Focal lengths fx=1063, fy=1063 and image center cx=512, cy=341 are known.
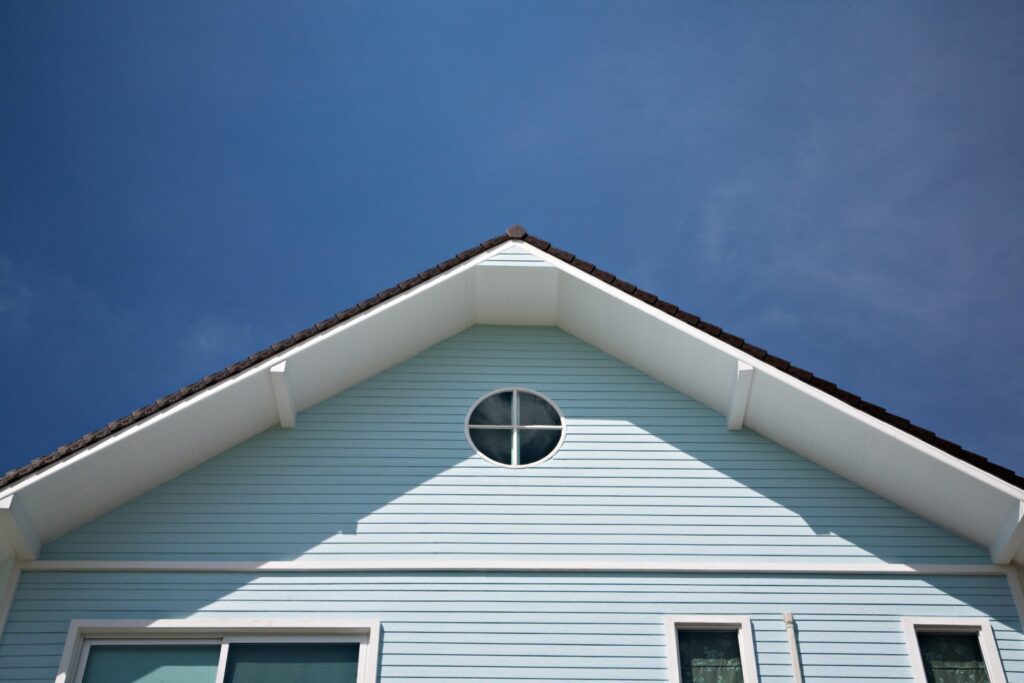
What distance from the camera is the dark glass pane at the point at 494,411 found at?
12.1 meters

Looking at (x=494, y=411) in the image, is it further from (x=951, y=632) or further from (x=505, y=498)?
(x=951, y=632)

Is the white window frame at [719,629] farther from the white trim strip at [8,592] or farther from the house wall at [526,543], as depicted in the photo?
the white trim strip at [8,592]

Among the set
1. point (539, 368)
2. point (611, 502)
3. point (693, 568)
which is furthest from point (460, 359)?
point (693, 568)

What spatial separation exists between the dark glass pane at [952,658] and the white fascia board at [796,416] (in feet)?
3.50

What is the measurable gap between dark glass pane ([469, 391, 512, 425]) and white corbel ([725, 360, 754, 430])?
2.48 metres

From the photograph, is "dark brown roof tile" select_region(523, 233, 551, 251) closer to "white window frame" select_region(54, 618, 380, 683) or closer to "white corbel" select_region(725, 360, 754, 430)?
"white corbel" select_region(725, 360, 754, 430)

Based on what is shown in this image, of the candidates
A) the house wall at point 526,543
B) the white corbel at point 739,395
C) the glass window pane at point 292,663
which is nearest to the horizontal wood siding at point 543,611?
the house wall at point 526,543

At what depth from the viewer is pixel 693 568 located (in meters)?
10.8

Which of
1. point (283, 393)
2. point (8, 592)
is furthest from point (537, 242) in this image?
point (8, 592)

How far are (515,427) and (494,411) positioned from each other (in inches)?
13.6

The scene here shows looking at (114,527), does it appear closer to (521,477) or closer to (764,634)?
(521,477)

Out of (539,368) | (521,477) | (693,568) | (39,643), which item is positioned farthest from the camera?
(539,368)

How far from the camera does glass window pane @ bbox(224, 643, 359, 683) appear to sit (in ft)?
Result: 33.2

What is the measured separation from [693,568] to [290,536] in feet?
13.5
